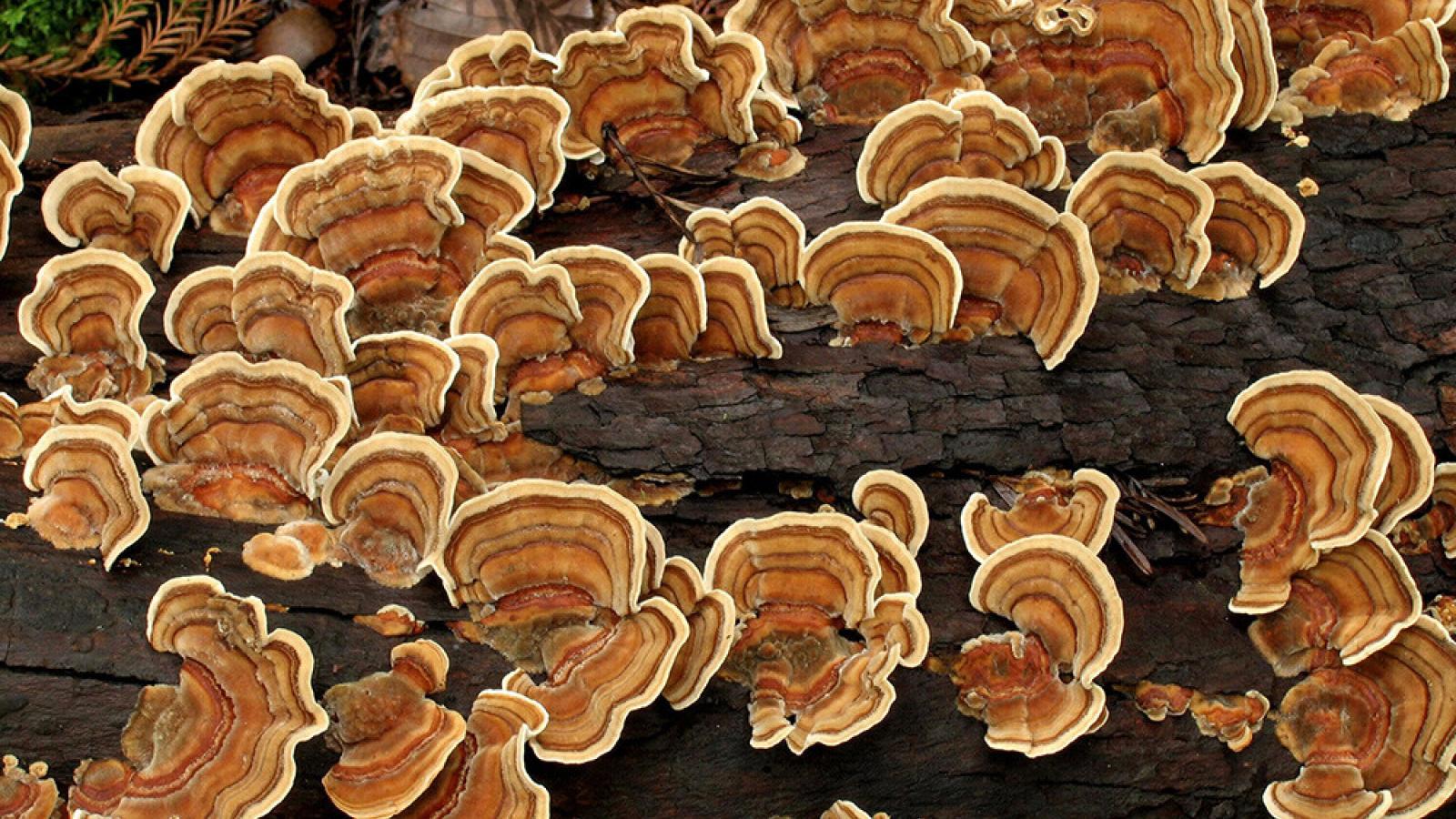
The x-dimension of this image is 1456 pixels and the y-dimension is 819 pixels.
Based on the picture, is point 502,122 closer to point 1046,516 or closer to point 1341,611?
point 1046,516

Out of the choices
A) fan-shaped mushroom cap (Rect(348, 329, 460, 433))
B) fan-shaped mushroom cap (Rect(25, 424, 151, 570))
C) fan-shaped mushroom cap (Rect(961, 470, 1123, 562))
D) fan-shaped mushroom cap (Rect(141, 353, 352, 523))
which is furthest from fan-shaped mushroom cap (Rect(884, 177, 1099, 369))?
fan-shaped mushroom cap (Rect(25, 424, 151, 570))

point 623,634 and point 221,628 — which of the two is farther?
point 623,634

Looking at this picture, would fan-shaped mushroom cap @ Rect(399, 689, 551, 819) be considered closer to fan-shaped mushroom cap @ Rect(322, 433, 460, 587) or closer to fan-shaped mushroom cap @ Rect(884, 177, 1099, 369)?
fan-shaped mushroom cap @ Rect(322, 433, 460, 587)

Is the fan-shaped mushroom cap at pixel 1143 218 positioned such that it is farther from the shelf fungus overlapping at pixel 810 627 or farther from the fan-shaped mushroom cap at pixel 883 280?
the shelf fungus overlapping at pixel 810 627

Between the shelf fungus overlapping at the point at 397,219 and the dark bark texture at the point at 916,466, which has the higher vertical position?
the shelf fungus overlapping at the point at 397,219

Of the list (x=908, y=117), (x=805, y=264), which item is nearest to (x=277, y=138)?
(x=805, y=264)

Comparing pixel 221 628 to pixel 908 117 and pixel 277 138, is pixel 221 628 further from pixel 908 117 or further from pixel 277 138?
pixel 908 117

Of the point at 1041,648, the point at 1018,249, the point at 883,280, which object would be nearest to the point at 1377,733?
the point at 1041,648

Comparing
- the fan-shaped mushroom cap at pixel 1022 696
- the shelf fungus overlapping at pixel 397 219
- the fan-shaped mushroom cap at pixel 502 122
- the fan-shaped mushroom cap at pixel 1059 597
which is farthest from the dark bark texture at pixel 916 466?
the shelf fungus overlapping at pixel 397 219
